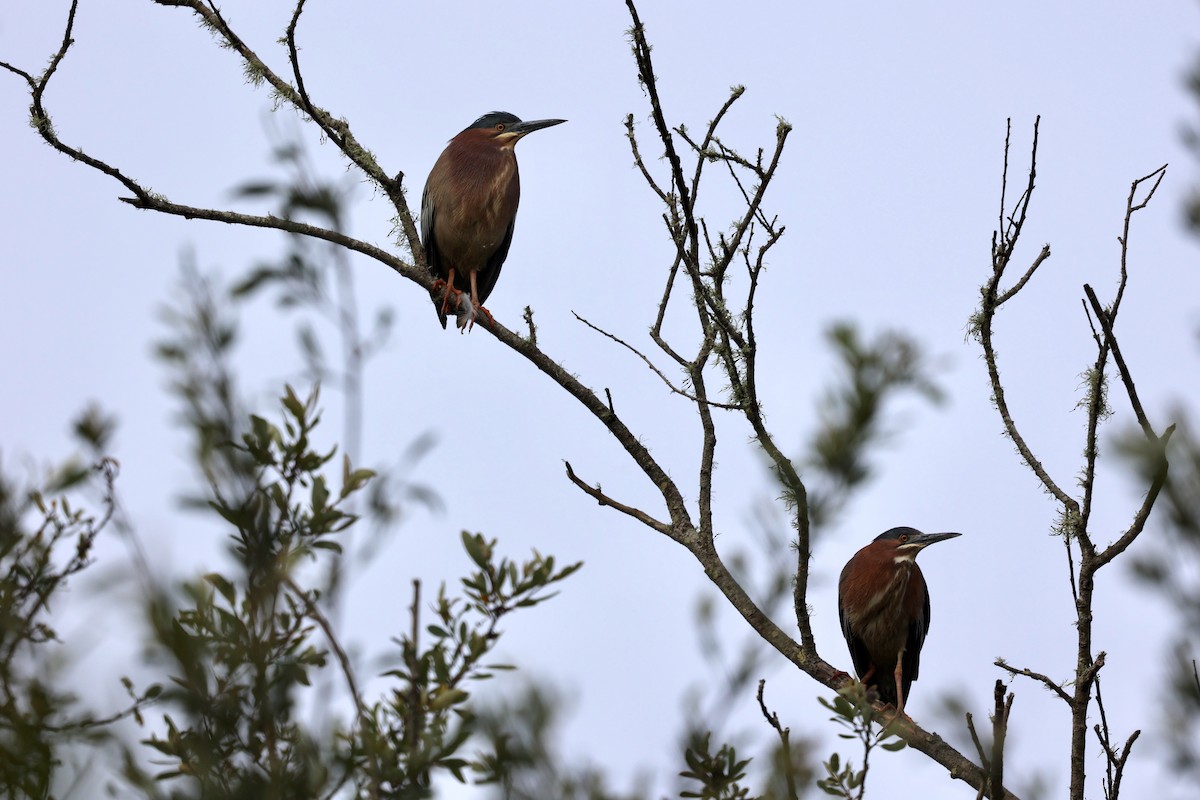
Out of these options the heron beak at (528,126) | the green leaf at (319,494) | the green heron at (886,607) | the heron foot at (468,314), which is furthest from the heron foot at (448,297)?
the green leaf at (319,494)

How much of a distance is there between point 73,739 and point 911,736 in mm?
2568

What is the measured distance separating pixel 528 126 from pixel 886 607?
3.42 metres

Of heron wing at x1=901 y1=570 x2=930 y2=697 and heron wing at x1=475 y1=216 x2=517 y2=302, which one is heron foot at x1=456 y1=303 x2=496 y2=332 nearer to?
heron wing at x1=475 y1=216 x2=517 y2=302

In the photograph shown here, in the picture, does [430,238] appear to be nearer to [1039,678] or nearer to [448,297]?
[448,297]

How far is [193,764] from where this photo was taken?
69.1 inches

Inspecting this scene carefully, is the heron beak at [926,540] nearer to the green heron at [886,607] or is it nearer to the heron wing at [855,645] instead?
the green heron at [886,607]

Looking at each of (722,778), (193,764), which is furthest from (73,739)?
(722,778)

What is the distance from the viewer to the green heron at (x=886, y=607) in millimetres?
6570

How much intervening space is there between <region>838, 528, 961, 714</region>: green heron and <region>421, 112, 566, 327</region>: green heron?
2602 millimetres

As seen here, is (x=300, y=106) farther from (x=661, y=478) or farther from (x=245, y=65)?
(x=661, y=478)

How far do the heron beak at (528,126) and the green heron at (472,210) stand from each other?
0.03 meters

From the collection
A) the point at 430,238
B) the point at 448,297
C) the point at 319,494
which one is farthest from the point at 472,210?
the point at 319,494

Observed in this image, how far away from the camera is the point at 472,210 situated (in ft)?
22.1

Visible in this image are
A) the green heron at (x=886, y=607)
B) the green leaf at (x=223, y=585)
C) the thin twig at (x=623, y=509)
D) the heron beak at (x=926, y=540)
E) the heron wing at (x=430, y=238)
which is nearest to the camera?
the green leaf at (x=223, y=585)
